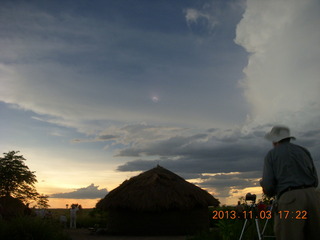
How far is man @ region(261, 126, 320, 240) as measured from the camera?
162 inches

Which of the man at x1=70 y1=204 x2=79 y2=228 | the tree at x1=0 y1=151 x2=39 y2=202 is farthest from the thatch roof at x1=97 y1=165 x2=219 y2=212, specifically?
the tree at x1=0 y1=151 x2=39 y2=202

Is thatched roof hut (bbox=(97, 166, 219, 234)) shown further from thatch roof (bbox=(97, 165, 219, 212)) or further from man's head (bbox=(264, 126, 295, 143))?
man's head (bbox=(264, 126, 295, 143))

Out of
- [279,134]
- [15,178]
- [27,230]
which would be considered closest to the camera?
[279,134]

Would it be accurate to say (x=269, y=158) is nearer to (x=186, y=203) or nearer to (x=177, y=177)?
(x=186, y=203)

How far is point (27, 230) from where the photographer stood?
10500 mm

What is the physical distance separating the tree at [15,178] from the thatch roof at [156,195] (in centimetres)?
1257

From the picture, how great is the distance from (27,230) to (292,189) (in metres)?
8.57

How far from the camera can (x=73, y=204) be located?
2175 centimetres

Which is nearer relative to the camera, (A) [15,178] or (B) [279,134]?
(B) [279,134]

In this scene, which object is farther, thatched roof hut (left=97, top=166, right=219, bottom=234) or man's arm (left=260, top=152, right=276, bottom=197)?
thatched roof hut (left=97, top=166, right=219, bottom=234)

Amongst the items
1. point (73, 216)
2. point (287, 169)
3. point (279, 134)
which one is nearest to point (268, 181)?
point (287, 169)

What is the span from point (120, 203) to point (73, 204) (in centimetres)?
417

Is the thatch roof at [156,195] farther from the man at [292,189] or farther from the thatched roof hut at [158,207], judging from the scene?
the man at [292,189]

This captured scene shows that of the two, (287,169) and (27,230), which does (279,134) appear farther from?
(27,230)
